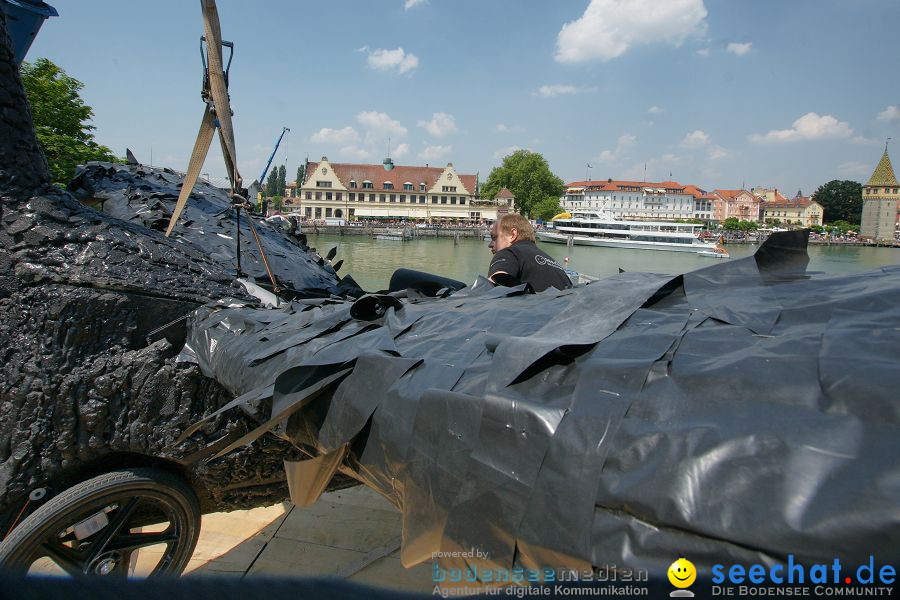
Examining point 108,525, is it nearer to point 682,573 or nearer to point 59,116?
point 682,573

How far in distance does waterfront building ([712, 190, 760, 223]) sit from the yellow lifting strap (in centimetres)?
12177

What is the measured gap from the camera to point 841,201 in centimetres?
8525

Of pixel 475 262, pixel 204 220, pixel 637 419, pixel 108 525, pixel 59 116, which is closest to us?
pixel 637 419

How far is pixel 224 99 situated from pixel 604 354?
2.71m

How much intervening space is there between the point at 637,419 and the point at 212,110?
2.97m

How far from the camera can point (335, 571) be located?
340cm

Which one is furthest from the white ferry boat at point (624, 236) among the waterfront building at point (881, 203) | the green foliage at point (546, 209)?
the waterfront building at point (881, 203)

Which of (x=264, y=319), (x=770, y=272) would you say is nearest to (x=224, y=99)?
(x=264, y=319)

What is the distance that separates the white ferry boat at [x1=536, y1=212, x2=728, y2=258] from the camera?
168 feet

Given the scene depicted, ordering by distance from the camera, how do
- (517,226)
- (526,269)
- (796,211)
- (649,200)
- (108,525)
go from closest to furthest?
1. (108,525)
2. (526,269)
3. (517,226)
4. (796,211)
5. (649,200)

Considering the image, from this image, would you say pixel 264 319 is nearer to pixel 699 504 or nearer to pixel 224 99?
pixel 224 99

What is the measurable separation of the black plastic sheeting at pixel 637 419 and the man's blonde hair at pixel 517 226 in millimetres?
1885

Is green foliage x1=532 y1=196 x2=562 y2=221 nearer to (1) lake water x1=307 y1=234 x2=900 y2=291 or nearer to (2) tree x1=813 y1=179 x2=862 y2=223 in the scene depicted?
(1) lake water x1=307 y1=234 x2=900 y2=291

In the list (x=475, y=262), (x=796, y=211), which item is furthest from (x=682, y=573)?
(x=796, y=211)
